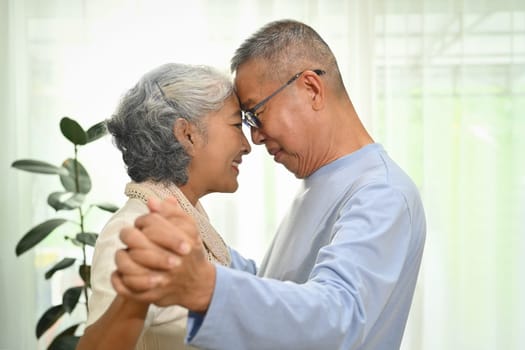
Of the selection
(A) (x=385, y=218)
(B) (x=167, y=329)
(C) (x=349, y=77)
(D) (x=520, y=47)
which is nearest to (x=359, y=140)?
(A) (x=385, y=218)

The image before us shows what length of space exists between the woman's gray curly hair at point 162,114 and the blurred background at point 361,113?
78.4 inches

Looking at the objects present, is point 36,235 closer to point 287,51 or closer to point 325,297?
point 287,51

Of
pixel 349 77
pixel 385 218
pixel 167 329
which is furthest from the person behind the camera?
pixel 349 77

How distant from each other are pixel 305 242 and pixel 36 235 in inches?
73.1

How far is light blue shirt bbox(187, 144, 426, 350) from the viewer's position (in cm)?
95

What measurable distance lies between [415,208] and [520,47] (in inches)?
103

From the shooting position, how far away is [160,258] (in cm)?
84

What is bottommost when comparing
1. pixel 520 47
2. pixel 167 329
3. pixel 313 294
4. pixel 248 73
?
pixel 167 329

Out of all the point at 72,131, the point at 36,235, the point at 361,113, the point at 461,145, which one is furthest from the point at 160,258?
the point at 461,145

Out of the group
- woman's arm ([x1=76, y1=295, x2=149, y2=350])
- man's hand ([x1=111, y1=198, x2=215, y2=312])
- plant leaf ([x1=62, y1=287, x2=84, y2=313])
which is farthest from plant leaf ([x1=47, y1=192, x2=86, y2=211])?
man's hand ([x1=111, y1=198, x2=215, y2=312])

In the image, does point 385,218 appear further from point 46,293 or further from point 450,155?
point 46,293

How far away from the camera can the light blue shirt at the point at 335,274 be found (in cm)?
95

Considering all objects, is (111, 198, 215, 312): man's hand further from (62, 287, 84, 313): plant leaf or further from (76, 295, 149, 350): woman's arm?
(62, 287, 84, 313): plant leaf

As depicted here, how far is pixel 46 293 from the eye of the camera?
12.3ft
